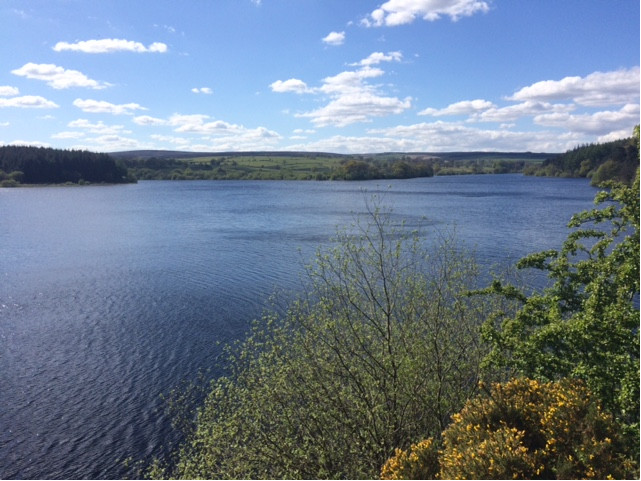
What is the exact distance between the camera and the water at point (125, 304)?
21312mm

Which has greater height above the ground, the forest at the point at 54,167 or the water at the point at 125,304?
the forest at the point at 54,167

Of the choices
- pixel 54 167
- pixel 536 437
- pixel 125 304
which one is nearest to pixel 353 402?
pixel 536 437

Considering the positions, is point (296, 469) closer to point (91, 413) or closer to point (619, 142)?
point (91, 413)

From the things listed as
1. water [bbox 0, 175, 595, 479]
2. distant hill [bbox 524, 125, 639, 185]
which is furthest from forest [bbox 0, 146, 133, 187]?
distant hill [bbox 524, 125, 639, 185]

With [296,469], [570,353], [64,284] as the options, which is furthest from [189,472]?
[64,284]

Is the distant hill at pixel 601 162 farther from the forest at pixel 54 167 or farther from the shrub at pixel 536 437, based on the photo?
the forest at pixel 54 167

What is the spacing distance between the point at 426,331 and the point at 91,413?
49.8ft

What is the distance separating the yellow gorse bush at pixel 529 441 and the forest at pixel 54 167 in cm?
18589

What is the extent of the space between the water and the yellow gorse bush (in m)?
8.68

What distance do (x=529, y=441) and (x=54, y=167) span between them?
191977mm

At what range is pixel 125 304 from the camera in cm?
3619

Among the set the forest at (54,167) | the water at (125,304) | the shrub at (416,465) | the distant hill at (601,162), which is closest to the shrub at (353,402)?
the shrub at (416,465)

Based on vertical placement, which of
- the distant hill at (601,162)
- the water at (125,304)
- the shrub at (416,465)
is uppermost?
the distant hill at (601,162)

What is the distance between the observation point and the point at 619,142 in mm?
162875
